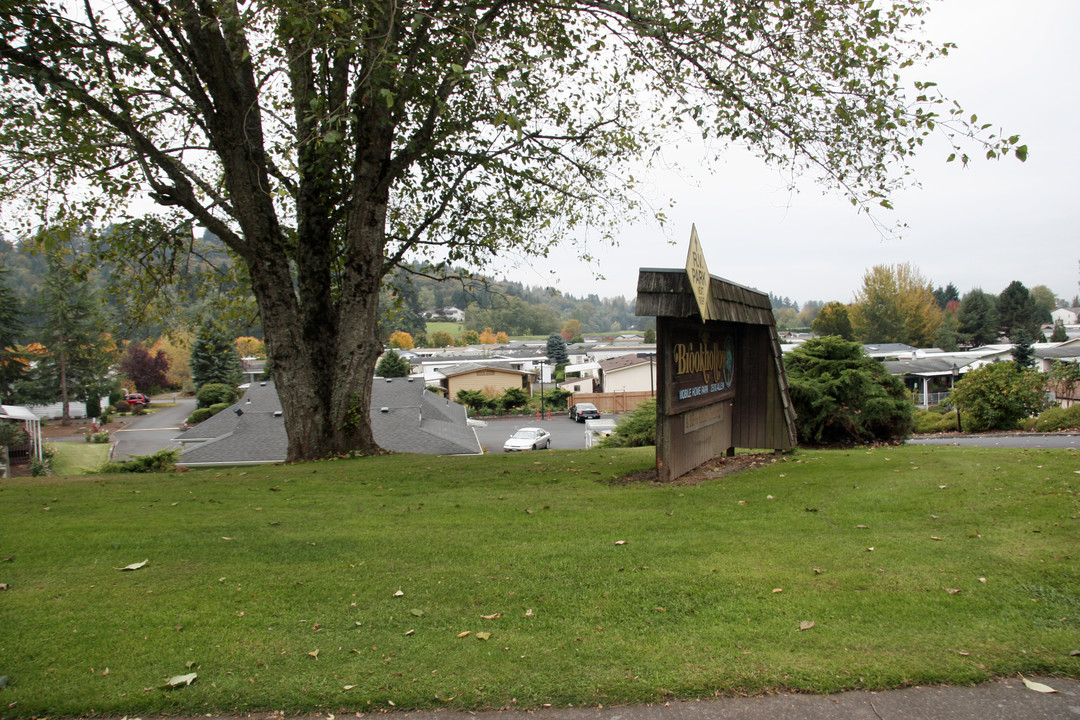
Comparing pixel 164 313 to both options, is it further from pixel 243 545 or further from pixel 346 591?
pixel 346 591

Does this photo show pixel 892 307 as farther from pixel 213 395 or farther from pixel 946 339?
pixel 213 395

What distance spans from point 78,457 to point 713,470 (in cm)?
3402

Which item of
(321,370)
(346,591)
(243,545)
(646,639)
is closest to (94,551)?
(243,545)

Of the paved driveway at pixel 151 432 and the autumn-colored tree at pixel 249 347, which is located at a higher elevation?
the autumn-colored tree at pixel 249 347

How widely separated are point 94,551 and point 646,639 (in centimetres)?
467

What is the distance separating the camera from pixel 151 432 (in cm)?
4694

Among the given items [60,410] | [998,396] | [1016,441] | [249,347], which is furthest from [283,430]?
[249,347]

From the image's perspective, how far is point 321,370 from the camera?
11.3m

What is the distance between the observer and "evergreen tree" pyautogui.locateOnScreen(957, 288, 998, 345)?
83188mm

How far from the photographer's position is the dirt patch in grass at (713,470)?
29.3ft

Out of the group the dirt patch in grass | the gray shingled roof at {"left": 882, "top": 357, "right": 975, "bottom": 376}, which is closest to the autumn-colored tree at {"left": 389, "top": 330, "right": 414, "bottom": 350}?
the gray shingled roof at {"left": 882, "top": 357, "right": 975, "bottom": 376}

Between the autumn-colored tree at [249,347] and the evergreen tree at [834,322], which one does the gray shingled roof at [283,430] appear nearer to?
the autumn-colored tree at [249,347]

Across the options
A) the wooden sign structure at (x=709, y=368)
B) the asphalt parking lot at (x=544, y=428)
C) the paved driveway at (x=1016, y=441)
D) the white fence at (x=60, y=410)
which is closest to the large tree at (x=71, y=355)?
the white fence at (x=60, y=410)

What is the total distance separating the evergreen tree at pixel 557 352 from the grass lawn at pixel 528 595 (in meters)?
77.3
